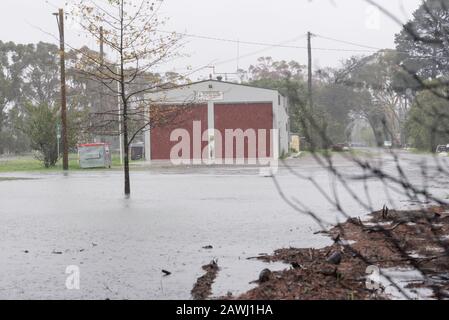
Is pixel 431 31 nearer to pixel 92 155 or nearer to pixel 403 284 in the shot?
pixel 403 284

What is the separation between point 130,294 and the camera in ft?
19.4

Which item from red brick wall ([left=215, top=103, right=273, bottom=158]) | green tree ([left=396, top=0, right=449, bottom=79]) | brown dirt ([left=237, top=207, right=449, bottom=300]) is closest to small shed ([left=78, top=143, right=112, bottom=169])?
red brick wall ([left=215, top=103, right=273, bottom=158])

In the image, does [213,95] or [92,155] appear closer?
[92,155]

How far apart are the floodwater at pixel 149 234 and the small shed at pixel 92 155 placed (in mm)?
14196

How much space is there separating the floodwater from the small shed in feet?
46.6

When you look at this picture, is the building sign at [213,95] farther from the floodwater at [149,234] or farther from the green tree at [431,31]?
the green tree at [431,31]

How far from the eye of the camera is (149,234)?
982cm

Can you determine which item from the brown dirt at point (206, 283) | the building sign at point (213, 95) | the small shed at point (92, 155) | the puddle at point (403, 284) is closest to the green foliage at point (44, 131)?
the small shed at point (92, 155)

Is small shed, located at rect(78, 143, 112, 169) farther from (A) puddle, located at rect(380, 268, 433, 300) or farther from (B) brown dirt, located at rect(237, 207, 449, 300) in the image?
(A) puddle, located at rect(380, 268, 433, 300)

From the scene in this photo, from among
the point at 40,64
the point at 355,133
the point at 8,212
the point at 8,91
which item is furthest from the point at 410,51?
the point at 40,64

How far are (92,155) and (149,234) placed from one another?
76.8 feet

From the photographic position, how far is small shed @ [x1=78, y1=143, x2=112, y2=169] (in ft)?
106

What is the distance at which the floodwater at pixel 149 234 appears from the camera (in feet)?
20.5

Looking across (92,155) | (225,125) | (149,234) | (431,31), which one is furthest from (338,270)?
(225,125)
